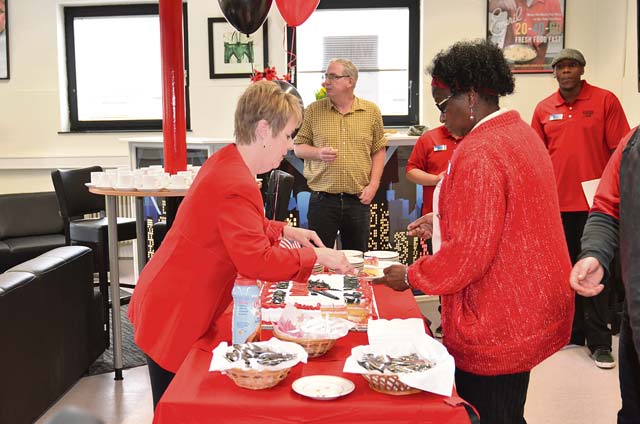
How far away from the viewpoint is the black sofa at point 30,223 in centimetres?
562

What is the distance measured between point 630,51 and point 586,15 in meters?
0.92

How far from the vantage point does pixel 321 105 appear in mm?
4273

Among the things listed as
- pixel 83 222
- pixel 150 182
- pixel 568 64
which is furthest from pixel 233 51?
pixel 568 64

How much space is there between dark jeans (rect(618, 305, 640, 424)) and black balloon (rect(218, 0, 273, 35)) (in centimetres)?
242

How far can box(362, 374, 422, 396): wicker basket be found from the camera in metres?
1.49

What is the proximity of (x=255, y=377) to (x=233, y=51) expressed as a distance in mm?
5059

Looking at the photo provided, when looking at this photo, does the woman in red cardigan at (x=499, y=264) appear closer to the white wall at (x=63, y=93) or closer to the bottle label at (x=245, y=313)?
the bottle label at (x=245, y=313)

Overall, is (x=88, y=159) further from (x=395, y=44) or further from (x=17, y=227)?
(x=395, y=44)

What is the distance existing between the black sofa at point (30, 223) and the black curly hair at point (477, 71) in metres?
4.58

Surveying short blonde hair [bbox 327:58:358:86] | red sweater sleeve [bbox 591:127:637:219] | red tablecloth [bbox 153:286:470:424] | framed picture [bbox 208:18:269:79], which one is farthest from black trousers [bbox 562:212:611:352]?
framed picture [bbox 208:18:269:79]

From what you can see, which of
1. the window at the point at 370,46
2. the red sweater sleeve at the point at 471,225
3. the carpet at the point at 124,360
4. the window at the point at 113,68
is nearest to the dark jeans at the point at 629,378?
the red sweater sleeve at the point at 471,225

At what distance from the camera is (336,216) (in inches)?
165

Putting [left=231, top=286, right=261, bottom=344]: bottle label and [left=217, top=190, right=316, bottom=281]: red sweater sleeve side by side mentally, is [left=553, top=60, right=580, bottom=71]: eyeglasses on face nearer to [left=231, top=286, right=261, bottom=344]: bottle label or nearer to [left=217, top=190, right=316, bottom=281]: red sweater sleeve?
[left=217, top=190, right=316, bottom=281]: red sweater sleeve

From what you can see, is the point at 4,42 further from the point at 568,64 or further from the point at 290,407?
the point at 290,407
